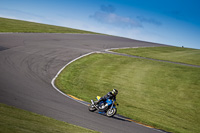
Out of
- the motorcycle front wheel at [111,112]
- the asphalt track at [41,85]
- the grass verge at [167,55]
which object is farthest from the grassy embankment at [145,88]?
the grass verge at [167,55]

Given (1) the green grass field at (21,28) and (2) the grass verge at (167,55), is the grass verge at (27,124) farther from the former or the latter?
(1) the green grass field at (21,28)

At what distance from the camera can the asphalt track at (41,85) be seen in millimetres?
10703

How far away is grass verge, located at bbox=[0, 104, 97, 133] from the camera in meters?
6.84

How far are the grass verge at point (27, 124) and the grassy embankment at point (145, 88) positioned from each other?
6508 mm

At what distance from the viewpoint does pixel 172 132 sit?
12.6m

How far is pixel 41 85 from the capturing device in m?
16.8

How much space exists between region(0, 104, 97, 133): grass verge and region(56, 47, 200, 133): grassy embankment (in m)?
6.51

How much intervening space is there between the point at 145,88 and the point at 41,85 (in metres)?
8.14

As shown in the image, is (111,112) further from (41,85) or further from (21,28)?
(21,28)

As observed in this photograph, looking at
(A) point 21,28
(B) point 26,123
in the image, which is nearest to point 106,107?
(B) point 26,123

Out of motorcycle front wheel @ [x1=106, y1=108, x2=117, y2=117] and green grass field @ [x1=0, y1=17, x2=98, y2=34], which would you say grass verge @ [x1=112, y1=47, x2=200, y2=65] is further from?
motorcycle front wheel @ [x1=106, y1=108, x2=117, y2=117]

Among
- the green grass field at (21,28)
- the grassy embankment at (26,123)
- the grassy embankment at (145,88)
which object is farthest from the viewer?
the green grass field at (21,28)

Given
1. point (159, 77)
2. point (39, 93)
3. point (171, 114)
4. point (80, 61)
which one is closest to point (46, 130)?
point (39, 93)

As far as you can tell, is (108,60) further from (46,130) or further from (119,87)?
(46,130)
